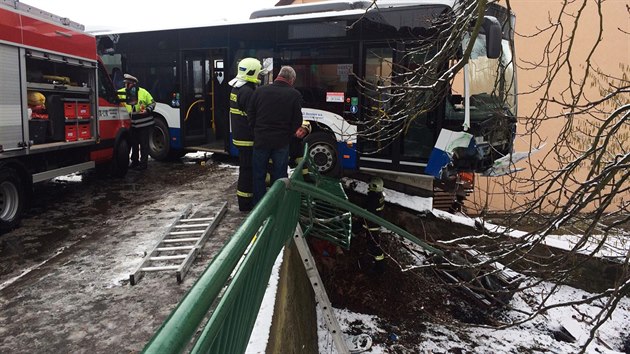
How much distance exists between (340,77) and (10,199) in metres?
5.43

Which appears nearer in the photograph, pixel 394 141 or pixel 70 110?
pixel 70 110

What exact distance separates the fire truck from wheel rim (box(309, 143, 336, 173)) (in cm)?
368

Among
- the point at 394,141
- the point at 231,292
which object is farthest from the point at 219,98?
the point at 231,292

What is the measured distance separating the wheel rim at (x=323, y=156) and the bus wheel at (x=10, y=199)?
4.60m

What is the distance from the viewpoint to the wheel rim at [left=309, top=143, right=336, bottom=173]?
8367mm

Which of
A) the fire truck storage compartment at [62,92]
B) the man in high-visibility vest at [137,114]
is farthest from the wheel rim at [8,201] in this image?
the man in high-visibility vest at [137,114]

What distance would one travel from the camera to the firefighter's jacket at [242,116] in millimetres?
5707

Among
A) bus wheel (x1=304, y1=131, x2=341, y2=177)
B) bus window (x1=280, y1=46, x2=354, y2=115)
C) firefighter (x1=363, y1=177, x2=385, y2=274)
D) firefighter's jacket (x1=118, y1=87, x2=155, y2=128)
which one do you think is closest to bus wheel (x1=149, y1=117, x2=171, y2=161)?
firefighter's jacket (x1=118, y1=87, x2=155, y2=128)

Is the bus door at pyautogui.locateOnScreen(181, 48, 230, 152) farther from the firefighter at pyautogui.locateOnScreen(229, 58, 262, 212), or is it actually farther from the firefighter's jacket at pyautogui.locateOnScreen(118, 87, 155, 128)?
the firefighter at pyautogui.locateOnScreen(229, 58, 262, 212)

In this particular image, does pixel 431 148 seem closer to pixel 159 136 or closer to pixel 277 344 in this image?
pixel 277 344

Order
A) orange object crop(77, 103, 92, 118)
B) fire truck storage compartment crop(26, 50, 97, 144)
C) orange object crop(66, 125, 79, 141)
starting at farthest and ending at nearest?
1. orange object crop(77, 103, 92, 118)
2. orange object crop(66, 125, 79, 141)
3. fire truck storage compartment crop(26, 50, 97, 144)

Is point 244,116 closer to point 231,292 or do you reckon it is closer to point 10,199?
point 10,199

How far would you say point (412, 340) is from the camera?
6902mm

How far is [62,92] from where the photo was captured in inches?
267
